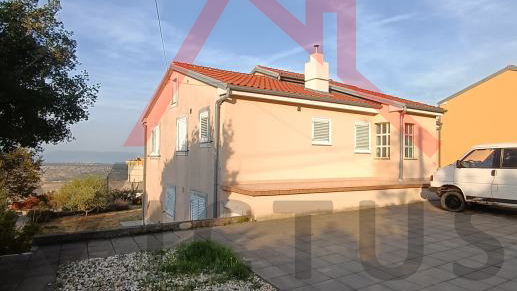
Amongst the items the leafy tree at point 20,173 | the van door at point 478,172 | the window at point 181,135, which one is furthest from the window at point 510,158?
the leafy tree at point 20,173

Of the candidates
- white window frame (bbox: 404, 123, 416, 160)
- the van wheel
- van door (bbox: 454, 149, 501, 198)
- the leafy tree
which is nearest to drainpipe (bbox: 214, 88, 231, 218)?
the van wheel

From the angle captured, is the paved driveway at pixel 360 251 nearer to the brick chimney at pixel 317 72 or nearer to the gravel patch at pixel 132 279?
the gravel patch at pixel 132 279

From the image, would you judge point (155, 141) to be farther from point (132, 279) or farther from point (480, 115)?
point (480, 115)

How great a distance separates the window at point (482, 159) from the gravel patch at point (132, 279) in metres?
7.82

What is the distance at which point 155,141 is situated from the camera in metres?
19.0

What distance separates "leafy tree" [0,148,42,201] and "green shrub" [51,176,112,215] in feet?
9.37

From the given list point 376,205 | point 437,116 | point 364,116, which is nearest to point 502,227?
point 376,205

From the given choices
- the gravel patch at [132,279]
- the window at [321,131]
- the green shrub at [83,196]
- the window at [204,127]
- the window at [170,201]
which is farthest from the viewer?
the green shrub at [83,196]

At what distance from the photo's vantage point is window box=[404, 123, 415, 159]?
564 inches

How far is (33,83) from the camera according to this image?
6.59m

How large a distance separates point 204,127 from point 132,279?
7.90 metres

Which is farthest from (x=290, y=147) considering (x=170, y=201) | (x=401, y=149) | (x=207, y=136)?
(x=170, y=201)

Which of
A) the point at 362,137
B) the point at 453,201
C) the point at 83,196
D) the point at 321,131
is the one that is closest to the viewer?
the point at 453,201

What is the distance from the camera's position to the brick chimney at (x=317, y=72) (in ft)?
47.7
